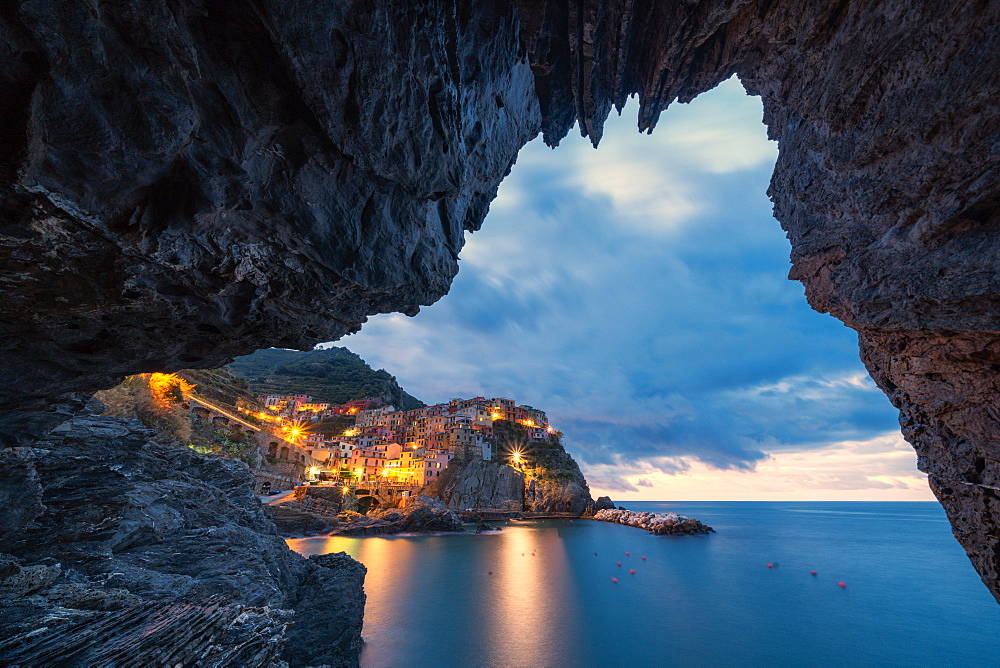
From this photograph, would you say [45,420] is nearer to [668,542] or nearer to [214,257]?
[214,257]

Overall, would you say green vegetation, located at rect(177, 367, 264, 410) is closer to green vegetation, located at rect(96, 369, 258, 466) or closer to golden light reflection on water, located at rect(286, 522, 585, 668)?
green vegetation, located at rect(96, 369, 258, 466)

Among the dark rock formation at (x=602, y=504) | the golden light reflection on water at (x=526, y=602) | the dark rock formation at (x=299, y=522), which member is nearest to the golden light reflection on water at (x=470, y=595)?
A: the golden light reflection on water at (x=526, y=602)

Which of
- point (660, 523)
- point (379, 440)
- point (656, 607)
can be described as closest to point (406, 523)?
point (656, 607)

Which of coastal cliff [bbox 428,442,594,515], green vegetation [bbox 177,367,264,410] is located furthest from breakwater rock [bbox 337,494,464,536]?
green vegetation [bbox 177,367,264,410]

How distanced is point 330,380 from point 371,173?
449ft

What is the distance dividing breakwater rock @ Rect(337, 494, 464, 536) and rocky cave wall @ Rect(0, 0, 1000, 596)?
49109 millimetres

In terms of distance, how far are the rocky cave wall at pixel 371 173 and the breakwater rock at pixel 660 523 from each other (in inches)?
2258

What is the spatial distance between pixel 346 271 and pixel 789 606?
38.4 m

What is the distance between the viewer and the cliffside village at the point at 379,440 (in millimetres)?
66769

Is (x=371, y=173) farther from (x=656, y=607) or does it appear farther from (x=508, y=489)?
(x=508, y=489)

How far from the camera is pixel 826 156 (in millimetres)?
10234

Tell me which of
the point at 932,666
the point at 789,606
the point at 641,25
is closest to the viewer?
the point at 641,25

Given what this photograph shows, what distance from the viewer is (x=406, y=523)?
53.7m

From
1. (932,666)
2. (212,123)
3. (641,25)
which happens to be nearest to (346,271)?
(212,123)
